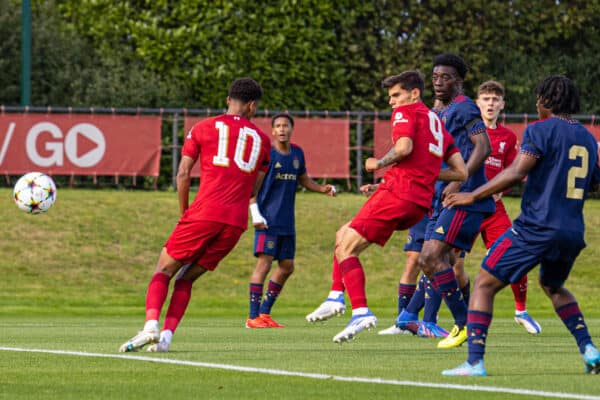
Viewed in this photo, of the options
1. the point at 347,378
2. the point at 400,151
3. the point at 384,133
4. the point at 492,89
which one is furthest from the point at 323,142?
the point at 347,378

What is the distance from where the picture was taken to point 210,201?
1020 centimetres

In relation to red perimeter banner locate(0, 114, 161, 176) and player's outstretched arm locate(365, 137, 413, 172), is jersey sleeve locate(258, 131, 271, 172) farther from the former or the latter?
red perimeter banner locate(0, 114, 161, 176)

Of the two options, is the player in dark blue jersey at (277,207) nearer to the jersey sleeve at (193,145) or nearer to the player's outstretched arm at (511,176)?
the jersey sleeve at (193,145)

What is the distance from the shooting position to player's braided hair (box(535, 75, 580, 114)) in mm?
8453

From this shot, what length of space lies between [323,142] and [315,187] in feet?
44.8

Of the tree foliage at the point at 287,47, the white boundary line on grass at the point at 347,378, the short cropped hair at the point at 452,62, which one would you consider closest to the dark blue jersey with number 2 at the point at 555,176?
the white boundary line on grass at the point at 347,378

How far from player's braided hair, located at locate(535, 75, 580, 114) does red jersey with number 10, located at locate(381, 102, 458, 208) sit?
1770mm

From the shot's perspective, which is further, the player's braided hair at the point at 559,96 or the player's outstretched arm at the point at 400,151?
the player's outstretched arm at the point at 400,151

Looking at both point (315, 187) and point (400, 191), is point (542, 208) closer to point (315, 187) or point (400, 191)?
point (400, 191)

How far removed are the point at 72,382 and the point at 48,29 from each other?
3102 centimetres

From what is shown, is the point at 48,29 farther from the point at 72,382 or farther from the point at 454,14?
the point at 72,382

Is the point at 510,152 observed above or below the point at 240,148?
below

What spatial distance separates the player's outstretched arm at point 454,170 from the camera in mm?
10664

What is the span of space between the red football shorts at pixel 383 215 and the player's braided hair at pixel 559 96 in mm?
1934
